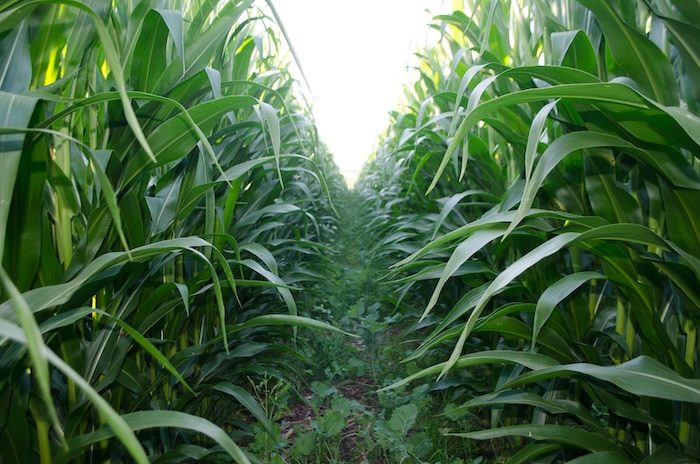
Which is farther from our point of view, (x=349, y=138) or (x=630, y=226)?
(x=349, y=138)

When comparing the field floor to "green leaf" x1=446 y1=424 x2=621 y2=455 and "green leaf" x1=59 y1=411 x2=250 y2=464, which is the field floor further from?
"green leaf" x1=59 y1=411 x2=250 y2=464

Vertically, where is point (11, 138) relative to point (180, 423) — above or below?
above

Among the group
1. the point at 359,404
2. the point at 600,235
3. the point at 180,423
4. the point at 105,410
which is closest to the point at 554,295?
the point at 600,235

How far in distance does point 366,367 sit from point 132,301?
1070 mm

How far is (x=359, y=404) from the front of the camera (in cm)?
144

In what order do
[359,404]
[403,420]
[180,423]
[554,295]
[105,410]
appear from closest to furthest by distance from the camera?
[105,410]
[180,423]
[554,295]
[403,420]
[359,404]

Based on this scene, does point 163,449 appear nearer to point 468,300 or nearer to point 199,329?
point 199,329

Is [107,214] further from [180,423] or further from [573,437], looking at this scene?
[573,437]

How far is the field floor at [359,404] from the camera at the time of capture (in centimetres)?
117

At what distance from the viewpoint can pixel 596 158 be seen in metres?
0.72

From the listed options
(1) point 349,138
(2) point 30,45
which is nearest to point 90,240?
A: (2) point 30,45

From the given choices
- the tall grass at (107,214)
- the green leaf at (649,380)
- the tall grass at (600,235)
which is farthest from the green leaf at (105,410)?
the green leaf at (649,380)

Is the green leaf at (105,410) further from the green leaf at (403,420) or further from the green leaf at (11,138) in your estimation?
the green leaf at (403,420)

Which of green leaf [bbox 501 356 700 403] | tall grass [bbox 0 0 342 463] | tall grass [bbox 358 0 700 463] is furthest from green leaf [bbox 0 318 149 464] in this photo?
green leaf [bbox 501 356 700 403]
